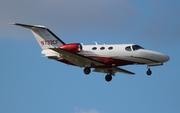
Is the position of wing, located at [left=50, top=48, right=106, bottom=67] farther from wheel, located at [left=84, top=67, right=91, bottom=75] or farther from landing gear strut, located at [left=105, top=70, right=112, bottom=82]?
landing gear strut, located at [left=105, top=70, right=112, bottom=82]

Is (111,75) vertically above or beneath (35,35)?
beneath

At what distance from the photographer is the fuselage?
43844 millimetres

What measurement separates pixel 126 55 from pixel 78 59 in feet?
13.5

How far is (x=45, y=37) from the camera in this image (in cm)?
4709

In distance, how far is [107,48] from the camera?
4450cm

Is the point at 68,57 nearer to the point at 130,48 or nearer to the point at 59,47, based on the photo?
the point at 59,47

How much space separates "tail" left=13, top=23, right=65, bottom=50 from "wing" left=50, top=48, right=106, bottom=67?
2907 mm

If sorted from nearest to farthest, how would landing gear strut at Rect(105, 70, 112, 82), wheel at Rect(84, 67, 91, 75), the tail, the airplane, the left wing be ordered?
the left wing → the airplane → wheel at Rect(84, 67, 91, 75) → the tail → landing gear strut at Rect(105, 70, 112, 82)

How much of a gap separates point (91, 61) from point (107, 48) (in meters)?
1.77

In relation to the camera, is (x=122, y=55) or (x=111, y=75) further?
(x=111, y=75)

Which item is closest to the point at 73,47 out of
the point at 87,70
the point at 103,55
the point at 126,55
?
the point at 87,70

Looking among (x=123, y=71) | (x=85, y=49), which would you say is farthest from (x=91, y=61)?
(x=123, y=71)

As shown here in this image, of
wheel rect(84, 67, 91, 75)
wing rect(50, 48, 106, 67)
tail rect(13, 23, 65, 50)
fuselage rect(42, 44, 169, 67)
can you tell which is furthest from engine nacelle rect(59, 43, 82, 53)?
tail rect(13, 23, 65, 50)

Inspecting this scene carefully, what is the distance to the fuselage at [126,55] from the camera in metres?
43.8
